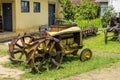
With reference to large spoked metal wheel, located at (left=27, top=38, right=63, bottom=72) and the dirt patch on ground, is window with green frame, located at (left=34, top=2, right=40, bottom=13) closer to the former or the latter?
the dirt patch on ground

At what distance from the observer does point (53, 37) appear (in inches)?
392

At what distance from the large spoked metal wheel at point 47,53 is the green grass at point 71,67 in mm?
287

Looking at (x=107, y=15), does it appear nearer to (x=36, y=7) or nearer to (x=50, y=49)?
(x=36, y=7)

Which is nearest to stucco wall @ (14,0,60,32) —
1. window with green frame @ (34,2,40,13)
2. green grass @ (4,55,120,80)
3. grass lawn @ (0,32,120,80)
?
window with green frame @ (34,2,40,13)

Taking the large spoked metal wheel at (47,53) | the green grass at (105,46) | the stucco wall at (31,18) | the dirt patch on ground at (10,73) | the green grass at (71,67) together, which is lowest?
the dirt patch on ground at (10,73)

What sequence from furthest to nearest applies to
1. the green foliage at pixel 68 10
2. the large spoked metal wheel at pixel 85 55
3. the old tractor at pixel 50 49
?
the green foliage at pixel 68 10
the large spoked metal wheel at pixel 85 55
the old tractor at pixel 50 49

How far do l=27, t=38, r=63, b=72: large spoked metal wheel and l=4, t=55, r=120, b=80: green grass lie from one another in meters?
0.29

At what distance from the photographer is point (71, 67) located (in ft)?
32.7

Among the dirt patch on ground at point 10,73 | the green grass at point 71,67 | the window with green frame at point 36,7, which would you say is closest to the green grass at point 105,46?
the green grass at point 71,67

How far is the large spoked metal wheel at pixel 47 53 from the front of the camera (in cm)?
927

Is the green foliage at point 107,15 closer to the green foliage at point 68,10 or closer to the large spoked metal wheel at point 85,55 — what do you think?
the green foliage at point 68,10

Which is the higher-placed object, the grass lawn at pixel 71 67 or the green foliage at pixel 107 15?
the green foliage at pixel 107 15

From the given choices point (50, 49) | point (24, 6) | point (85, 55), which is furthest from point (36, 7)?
point (50, 49)

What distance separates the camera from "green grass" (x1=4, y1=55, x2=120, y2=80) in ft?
28.8
